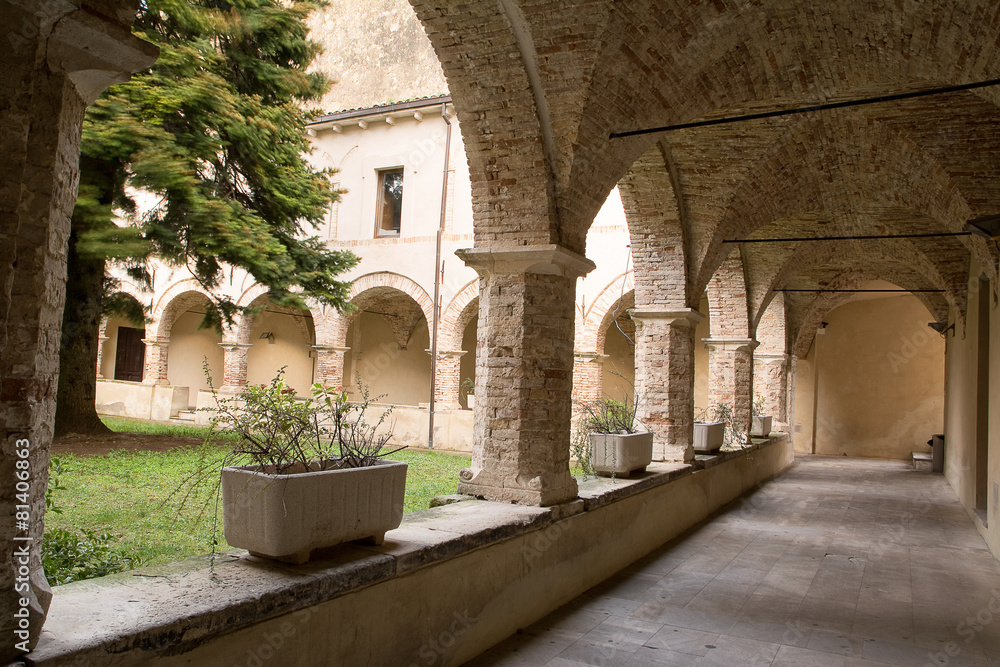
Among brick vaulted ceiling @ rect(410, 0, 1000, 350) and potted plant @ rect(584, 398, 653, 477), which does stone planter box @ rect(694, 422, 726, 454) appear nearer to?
brick vaulted ceiling @ rect(410, 0, 1000, 350)

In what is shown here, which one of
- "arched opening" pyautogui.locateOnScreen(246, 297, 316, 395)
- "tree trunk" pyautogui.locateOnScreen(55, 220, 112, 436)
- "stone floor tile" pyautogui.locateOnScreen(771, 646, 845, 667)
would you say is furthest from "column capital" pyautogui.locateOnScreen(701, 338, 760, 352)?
"arched opening" pyautogui.locateOnScreen(246, 297, 316, 395)

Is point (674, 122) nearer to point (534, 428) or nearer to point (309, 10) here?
point (534, 428)

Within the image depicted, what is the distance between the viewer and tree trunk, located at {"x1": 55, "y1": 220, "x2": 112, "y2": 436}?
9.30 meters

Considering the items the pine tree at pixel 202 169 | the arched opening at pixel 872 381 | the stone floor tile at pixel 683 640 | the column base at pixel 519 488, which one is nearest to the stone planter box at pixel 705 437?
the column base at pixel 519 488

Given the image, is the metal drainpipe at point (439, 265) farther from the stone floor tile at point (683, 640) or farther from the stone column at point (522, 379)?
the stone floor tile at point (683, 640)

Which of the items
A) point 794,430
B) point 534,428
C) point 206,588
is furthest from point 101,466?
point 794,430

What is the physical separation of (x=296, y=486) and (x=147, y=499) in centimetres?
417

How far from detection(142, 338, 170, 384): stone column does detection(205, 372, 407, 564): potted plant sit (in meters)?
15.8

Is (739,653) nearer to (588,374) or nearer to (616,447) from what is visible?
(616,447)

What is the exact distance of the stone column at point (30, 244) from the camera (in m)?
1.79

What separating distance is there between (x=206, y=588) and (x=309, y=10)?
922 cm

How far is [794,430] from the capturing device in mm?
17797

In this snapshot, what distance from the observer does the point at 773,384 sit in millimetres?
14531

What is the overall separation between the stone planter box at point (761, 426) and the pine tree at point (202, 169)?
23.3 feet
